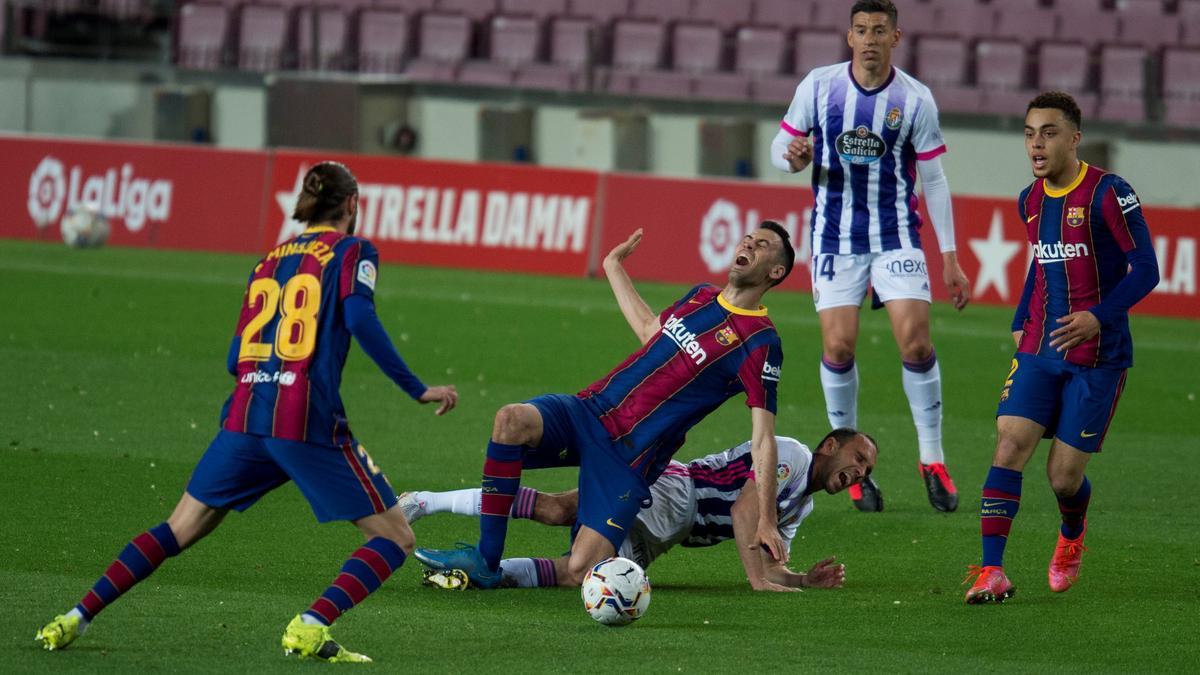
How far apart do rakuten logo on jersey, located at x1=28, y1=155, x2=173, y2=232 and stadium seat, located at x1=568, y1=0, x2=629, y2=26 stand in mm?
7032

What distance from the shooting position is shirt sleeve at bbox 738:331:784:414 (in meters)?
7.11

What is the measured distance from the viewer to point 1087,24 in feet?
77.7

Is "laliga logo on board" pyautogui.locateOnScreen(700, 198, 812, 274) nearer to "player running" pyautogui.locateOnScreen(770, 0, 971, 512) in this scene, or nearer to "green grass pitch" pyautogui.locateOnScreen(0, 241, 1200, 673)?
"green grass pitch" pyautogui.locateOnScreen(0, 241, 1200, 673)

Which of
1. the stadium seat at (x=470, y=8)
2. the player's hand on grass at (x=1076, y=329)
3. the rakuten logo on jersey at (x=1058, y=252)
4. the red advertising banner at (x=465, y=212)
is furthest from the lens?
the stadium seat at (x=470, y=8)

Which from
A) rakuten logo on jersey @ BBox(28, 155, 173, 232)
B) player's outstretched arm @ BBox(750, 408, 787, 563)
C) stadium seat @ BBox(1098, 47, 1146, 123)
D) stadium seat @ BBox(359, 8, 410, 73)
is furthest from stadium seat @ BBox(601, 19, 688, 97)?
player's outstretched arm @ BBox(750, 408, 787, 563)

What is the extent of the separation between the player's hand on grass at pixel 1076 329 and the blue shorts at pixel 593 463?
1.70m

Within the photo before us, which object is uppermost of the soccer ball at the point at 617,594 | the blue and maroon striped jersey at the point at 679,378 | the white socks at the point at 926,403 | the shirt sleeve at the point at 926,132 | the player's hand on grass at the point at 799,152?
the shirt sleeve at the point at 926,132

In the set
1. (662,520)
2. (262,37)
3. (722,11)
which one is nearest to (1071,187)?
(662,520)

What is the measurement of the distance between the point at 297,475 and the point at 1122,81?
18.9 m

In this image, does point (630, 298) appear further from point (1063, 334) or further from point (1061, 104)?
point (1061, 104)

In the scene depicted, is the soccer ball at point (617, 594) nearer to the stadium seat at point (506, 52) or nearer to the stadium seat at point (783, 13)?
the stadium seat at point (783, 13)

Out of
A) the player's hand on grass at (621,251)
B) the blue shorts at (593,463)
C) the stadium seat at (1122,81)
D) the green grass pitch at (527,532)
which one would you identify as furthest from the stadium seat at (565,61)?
the blue shorts at (593,463)

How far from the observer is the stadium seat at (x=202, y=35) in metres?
26.7

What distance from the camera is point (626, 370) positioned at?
7469mm
